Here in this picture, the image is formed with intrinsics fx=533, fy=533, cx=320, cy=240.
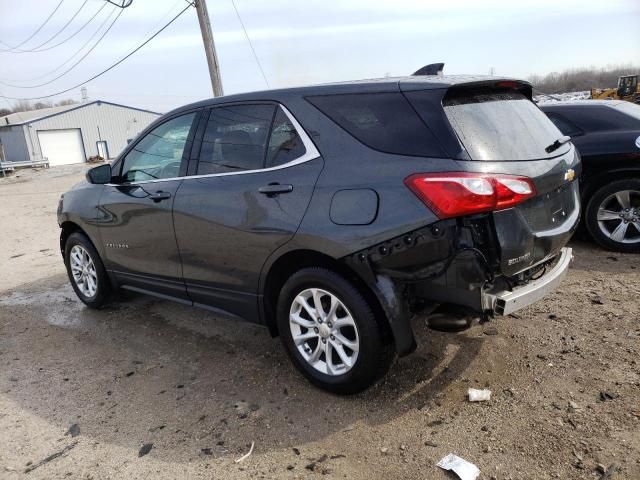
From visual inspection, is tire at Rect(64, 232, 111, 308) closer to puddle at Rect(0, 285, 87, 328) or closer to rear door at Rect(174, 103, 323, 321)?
puddle at Rect(0, 285, 87, 328)

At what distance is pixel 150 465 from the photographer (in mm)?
2820

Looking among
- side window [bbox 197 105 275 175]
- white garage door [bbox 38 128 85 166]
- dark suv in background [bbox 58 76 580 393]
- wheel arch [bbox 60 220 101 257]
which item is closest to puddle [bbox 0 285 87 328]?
wheel arch [bbox 60 220 101 257]

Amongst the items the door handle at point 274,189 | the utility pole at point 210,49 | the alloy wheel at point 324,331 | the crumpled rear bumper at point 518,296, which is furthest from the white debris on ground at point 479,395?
the utility pole at point 210,49

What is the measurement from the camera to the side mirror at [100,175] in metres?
4.70

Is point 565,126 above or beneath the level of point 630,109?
beneath

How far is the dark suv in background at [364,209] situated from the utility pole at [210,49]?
12.1 m

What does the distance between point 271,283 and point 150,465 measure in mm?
1261

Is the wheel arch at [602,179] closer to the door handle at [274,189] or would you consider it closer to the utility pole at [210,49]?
the door handle at [274,189]

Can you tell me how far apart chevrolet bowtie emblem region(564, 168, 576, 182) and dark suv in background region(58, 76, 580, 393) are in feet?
0.04

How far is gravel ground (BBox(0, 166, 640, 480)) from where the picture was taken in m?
2.71

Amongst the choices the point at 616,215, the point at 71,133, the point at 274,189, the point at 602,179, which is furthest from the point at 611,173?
the point at 71,133

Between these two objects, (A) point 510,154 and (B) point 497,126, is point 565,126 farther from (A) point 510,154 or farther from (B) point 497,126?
(A) point 510,154

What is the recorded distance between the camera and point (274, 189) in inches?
129

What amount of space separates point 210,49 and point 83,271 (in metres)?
11.8
